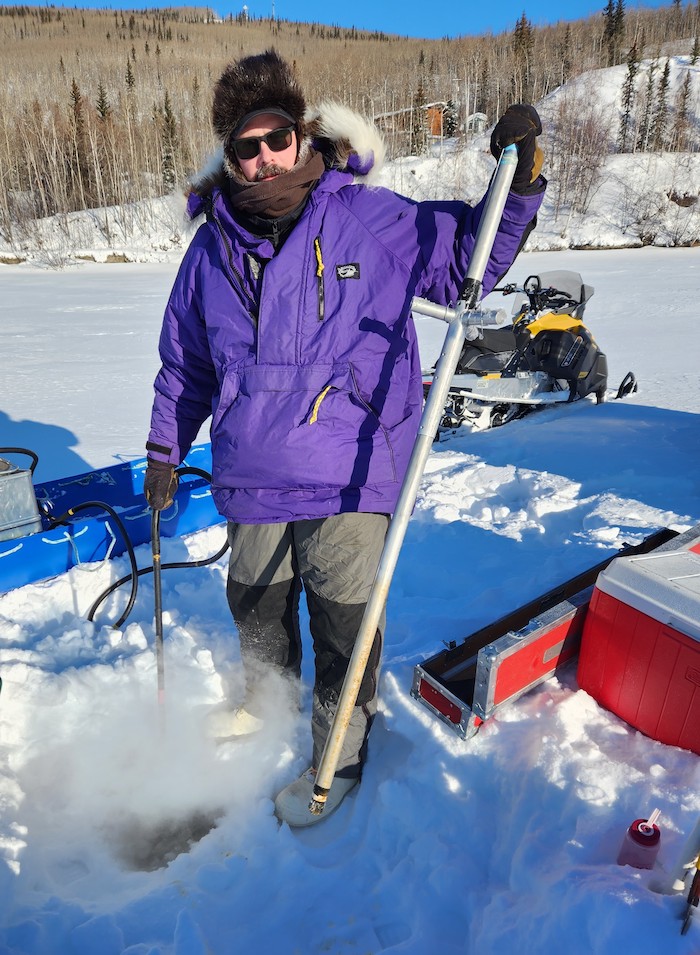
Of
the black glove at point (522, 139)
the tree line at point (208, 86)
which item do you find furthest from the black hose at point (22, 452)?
the tree line at point (208, 86)

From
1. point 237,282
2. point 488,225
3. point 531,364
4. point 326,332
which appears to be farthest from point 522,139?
point 531,364

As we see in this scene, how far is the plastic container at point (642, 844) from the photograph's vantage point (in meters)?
1.41

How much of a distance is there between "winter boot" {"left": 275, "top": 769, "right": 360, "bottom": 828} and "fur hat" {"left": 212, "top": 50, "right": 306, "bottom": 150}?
1855 millimetres

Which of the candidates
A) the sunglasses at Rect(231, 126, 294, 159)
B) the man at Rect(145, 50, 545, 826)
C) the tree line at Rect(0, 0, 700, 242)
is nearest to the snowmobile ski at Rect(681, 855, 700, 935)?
the man at Rect(145, 50, 545, 826)

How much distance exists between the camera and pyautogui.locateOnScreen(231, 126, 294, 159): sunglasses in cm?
162

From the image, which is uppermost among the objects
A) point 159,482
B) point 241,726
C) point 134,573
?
point 159,482

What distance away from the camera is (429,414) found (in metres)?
1.57

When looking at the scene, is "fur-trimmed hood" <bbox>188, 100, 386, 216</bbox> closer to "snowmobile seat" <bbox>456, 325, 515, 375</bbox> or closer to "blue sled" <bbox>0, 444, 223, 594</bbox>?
"blue sled" <bbox>0, 444, 223, 594</bbox>

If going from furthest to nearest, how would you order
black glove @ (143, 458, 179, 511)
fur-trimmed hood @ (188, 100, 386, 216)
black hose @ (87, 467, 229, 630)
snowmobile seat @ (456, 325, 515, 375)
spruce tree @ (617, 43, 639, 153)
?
spruce tree @ (617, 43, 639, 153) < snowmobile seat @ (456, 325, 515, 375) < black hose @ (87, 467, 229, 630) < black glove @ (143, 458, 179, 511) < fur-trimmed hood @ (188, 100, 386, 216)

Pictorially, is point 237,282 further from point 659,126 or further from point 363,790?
point 659,126

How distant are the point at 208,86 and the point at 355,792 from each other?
894 inches

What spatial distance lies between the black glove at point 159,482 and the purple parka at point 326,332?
0.41 m

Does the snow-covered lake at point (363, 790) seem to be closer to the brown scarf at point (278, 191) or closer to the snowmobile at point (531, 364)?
the brown scarf at point (278, 191)

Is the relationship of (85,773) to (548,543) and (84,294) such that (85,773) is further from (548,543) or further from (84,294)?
(84,294)
